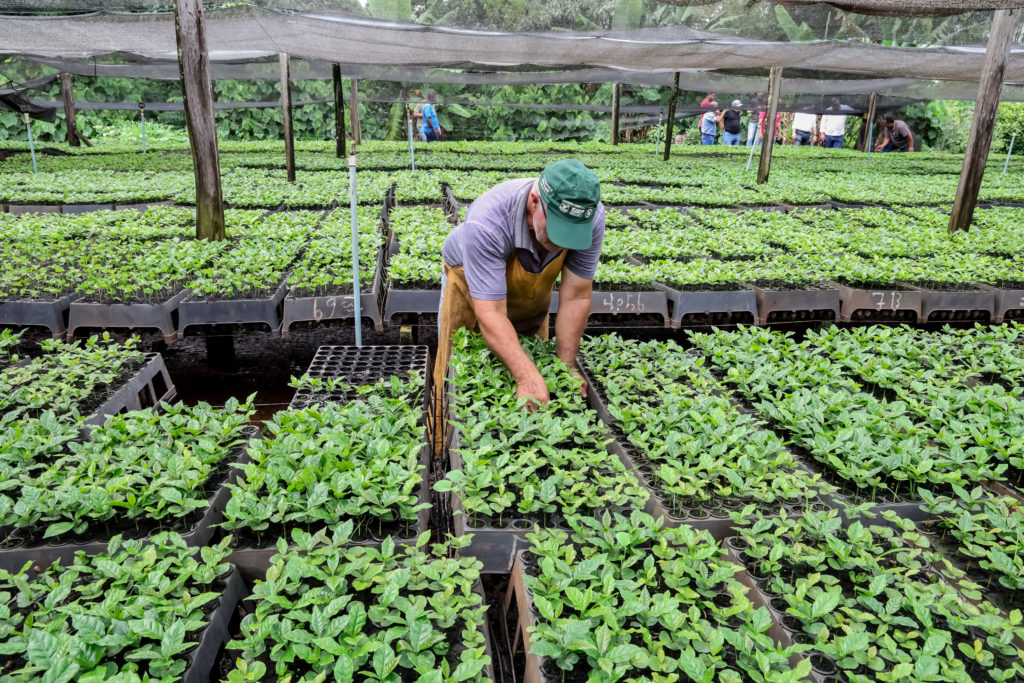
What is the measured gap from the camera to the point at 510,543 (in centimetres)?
196

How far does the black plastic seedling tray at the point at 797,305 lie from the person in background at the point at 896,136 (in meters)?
15.1

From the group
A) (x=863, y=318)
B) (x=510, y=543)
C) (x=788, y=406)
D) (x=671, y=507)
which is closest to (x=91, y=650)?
(x=510, y=543)

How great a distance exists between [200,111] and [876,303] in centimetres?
494

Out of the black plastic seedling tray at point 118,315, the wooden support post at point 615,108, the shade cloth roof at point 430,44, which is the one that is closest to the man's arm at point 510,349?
the black plastic seedling tray at point 118,315

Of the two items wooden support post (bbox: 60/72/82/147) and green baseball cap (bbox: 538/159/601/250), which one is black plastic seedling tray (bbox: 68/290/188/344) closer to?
green baseball cap (bbox: 538/159/601/250)

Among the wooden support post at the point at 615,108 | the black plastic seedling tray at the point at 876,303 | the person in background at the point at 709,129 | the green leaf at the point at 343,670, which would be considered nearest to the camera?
the green leaf at the point at 343,670

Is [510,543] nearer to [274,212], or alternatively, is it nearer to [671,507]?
[671,507]

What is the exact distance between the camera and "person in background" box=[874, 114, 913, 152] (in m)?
16.6

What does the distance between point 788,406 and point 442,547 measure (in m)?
1.63

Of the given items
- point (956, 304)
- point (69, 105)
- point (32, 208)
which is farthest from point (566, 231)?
point (69, 105)

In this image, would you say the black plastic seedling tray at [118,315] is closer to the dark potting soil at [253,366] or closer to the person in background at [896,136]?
the dark potting soil at [253,366]

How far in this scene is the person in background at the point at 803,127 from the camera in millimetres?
21359

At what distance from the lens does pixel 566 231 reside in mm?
2371

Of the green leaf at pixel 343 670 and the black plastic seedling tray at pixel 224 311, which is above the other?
the black plastic seedling tray at pixel 224 311
